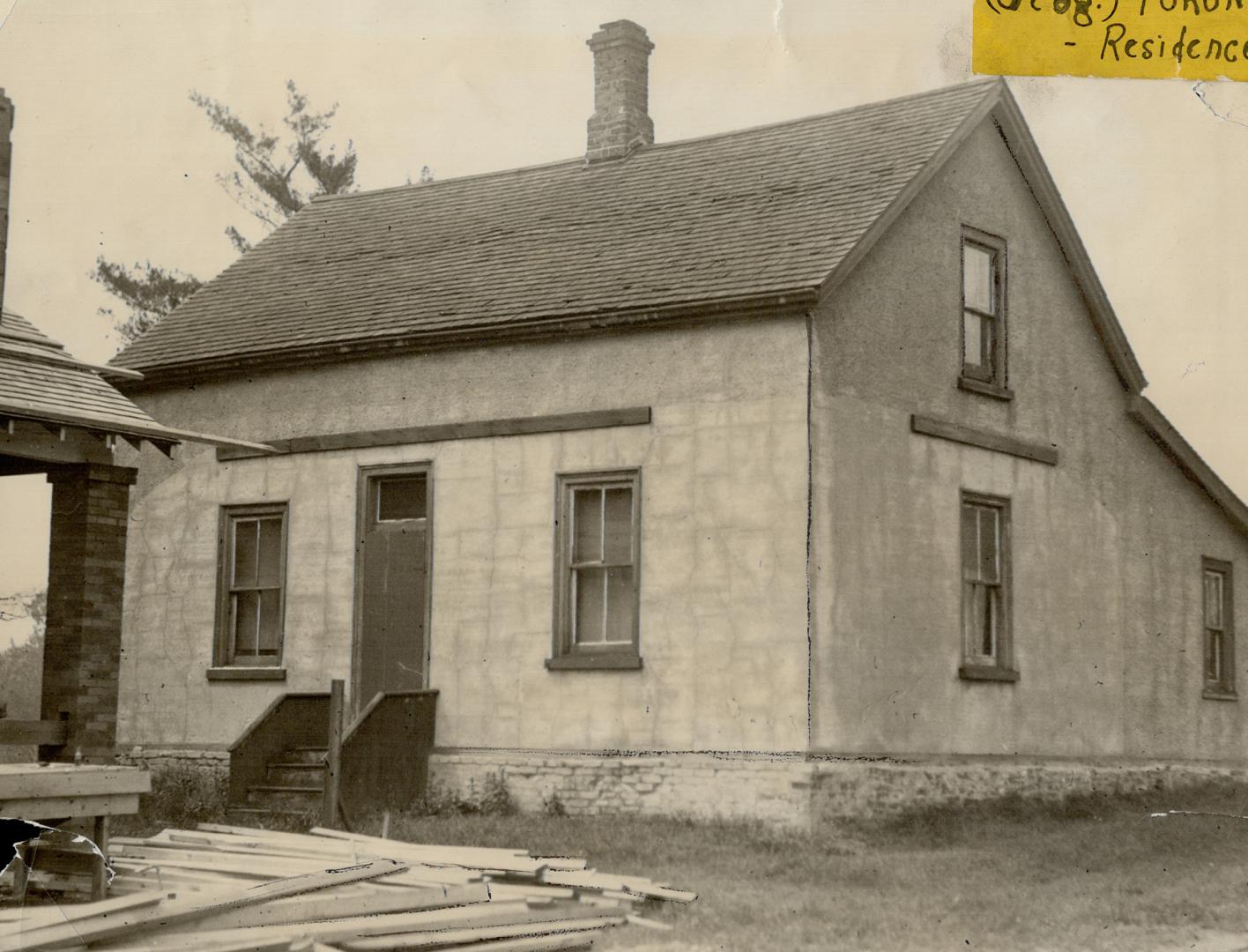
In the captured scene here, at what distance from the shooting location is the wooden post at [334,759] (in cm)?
1458

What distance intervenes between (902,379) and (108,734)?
8087mm

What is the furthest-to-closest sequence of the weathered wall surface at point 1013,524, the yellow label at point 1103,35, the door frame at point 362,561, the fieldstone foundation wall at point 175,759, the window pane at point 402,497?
1. the fieldstone foundation wall at point 175,759
2. the window pane at point 402,497
3. the door frame at point 362,561
4. the weathered wall surface at point 1013,524
5. the yellow label at point 1103,35

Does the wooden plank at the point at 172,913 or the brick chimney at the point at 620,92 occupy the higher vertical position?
the brick chimney at the point at 620,92

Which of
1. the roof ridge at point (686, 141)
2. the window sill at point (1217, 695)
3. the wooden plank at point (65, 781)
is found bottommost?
the wooden plank at point (65, 781)

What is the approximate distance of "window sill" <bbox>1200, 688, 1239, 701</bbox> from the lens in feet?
70.8

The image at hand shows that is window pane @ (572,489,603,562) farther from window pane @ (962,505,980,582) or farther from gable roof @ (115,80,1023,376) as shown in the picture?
window pane @ (962,505,980,582)

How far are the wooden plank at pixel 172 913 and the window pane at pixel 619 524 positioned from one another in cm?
684

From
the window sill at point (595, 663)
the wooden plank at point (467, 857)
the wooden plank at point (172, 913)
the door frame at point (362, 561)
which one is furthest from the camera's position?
the door frame at point (362, 561)

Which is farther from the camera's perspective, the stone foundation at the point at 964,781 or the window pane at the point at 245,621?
the window pane at the point at 245,621

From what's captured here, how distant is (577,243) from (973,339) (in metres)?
4.30

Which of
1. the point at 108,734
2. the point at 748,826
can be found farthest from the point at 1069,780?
the point at 108,734

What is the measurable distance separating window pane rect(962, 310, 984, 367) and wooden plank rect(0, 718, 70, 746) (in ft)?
32.5

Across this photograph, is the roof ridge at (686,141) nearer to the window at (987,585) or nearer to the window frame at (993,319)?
the window frame at (993,319)

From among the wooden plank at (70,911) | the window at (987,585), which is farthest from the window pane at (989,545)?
the wooden plank at (70,911)
